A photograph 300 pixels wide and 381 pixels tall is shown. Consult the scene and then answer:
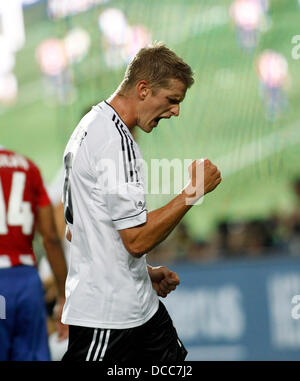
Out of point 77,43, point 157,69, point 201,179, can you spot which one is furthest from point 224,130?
point 201,179

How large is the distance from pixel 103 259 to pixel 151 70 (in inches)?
26.5

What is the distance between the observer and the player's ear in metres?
2.73

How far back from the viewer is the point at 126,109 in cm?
273

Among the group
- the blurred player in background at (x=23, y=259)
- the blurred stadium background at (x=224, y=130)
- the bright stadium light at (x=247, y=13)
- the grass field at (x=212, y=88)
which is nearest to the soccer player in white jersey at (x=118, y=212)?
the blurred player in background at (x=23, y=259)

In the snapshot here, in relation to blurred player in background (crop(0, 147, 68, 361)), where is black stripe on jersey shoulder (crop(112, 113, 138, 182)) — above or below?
above

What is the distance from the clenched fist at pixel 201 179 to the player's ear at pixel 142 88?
0.31m

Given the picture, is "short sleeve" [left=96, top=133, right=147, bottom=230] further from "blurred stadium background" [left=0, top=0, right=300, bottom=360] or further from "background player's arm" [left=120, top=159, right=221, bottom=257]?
"blurred stadium background" [left=0, top=0, right=300, bottom=360]

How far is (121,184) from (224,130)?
499cm

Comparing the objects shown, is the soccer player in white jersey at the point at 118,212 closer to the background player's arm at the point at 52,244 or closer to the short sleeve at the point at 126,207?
the short sleeve at the point at 126,207

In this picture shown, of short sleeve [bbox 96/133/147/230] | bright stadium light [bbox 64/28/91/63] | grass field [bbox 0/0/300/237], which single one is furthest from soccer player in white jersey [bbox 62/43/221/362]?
bright stadium light [bbox 64/28/91/63]

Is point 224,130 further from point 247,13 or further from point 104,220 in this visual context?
point 104,220

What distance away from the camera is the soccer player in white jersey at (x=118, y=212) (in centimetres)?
257

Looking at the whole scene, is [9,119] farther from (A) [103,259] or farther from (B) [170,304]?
(A) [103,259]
